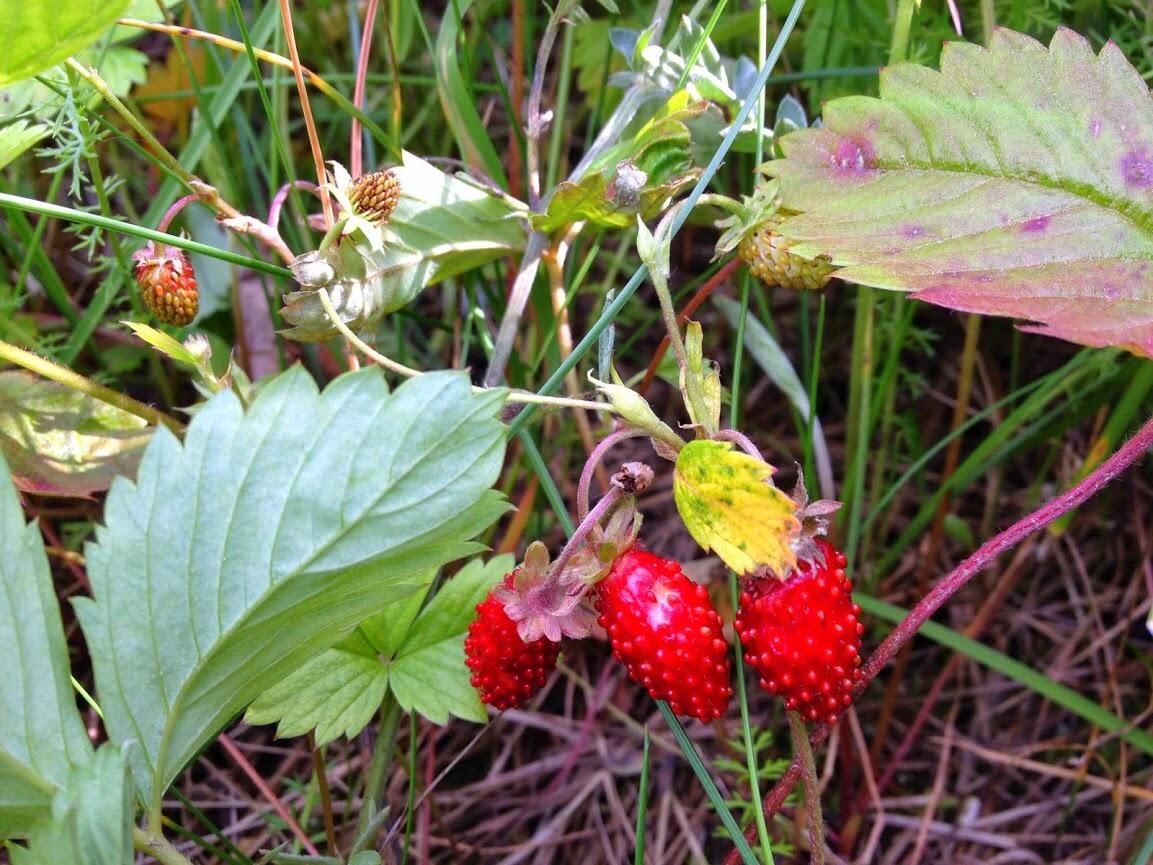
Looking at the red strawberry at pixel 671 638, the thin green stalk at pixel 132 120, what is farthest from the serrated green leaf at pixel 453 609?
the thin green stalk at pixel 132 120

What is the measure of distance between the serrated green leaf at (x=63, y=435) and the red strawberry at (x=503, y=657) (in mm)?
517

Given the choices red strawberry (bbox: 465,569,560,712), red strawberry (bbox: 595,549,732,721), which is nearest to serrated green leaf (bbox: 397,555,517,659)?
red strawberry (bbox: 465,569,560,712)

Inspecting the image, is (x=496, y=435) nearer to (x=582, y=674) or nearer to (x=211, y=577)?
(x=211, y=577)

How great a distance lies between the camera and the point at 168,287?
1.10m

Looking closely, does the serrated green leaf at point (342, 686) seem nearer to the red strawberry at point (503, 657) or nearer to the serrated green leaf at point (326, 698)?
the serrated green leaf at point (326, 698)

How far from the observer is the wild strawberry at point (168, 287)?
1.10 metres

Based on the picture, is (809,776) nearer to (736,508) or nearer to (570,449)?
(736,508)

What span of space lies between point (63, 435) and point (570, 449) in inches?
25.9

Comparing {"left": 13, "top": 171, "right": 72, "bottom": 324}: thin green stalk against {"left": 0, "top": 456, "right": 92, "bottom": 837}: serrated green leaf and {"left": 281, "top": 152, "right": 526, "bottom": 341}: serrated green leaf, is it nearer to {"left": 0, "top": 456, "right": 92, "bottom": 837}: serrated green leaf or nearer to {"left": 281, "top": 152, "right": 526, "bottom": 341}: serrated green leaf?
{"left": 281, "top": 152, "right": 526, "bottom": 341}: serrated green leaf

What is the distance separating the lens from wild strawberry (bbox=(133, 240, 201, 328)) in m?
1.10

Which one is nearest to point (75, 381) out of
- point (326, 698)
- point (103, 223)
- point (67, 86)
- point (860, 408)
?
point (103, 223)

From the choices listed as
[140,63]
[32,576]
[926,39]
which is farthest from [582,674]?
[140,63]

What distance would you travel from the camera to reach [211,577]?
87 cm

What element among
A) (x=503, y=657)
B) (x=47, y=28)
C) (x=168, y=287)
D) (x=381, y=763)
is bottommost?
(x=381, y=763)
